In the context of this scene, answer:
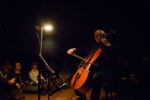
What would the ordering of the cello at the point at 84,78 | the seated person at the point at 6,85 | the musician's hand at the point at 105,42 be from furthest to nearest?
the seated person at the point at 6,85
the musician's hand at the point at 105,42
the cello at the point at 84,78

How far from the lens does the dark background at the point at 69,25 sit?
248 inches

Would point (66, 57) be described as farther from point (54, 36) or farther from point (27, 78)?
point (27, 78)

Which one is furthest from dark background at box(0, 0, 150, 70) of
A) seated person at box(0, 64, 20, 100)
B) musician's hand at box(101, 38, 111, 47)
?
musician's hand at box(101, 38, 111, 47)

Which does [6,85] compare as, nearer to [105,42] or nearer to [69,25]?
[105,42]

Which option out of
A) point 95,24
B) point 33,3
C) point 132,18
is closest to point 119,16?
point 132,18

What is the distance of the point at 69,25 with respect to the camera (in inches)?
295

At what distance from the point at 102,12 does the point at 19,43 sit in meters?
4.72

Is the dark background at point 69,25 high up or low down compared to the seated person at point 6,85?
up

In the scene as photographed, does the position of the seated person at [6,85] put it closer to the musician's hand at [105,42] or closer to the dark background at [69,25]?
the dark background at [69,25]

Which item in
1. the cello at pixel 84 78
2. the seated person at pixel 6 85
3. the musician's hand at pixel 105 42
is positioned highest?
the musician's hand at pixel 105 42

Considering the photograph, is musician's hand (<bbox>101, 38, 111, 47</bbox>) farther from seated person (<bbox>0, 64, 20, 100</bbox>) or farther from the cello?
seated person (<bbox>0, 64, 20, 100</bbox>)

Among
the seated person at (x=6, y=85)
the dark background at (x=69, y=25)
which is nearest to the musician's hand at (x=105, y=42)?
the seated person at (x=6, y=85)

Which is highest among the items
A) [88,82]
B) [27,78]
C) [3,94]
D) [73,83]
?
[88,82]

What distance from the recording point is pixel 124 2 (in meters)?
6.06
